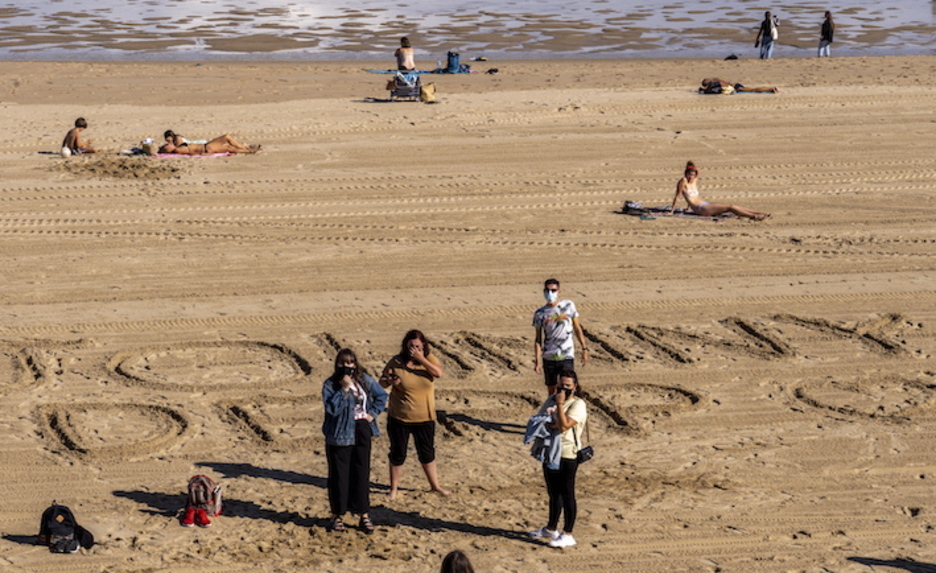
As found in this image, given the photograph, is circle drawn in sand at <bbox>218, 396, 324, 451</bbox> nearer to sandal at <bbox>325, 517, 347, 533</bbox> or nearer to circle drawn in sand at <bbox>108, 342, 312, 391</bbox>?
circle drawn in sand at <bbox>108, 342, 312, 391</bbox>

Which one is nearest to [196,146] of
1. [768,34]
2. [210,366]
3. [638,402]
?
[210,366]

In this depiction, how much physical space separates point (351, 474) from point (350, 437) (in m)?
0.33

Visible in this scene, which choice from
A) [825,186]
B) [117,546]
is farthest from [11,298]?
[825,186]

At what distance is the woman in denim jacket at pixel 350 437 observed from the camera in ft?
33.8

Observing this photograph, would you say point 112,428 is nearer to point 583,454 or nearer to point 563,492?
point 563,492

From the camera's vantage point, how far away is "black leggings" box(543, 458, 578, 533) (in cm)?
1003

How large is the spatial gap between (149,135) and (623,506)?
1645cm

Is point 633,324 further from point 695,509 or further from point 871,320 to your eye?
point 695,509

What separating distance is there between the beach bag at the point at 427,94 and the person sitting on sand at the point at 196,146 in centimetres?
570

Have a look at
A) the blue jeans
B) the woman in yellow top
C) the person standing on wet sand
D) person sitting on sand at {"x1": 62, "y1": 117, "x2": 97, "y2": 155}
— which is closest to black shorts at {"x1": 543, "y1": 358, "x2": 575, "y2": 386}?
the woman in yellow top

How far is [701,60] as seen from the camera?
117 ft

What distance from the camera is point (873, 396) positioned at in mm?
13234

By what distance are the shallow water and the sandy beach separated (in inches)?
377

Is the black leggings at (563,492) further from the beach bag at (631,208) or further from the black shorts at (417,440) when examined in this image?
the beach bag at (631,208)
